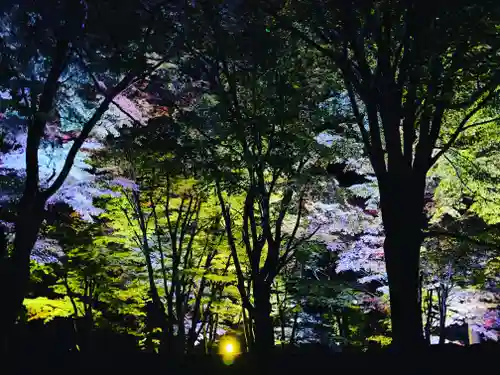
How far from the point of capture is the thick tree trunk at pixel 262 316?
5.50m

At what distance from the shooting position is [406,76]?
4.79 m

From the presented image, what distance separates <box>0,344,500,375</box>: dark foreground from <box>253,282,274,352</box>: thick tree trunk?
2.69ft

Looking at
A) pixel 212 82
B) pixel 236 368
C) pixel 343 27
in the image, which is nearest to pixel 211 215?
pixel 212 82

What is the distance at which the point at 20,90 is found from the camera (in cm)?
482

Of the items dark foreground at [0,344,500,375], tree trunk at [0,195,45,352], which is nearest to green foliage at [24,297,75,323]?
dark foreground at [0,344,500,375]

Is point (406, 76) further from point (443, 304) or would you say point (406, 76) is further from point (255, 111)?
point (443, 304)

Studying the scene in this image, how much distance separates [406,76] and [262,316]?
127 inches

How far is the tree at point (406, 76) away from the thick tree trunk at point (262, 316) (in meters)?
1.53

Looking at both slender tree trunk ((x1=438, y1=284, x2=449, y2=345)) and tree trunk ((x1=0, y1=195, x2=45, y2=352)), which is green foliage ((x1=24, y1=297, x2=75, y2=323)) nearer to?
tree trunk ((x1=0, y1=195, x2=45, y2=352))

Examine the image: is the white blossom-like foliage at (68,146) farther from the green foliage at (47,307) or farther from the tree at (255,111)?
the green foliage at (47,307)

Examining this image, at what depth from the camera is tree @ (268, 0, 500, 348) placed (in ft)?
14.0

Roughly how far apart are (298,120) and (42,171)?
3.65m

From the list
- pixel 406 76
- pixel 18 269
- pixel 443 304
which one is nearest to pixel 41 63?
pixel 18 269

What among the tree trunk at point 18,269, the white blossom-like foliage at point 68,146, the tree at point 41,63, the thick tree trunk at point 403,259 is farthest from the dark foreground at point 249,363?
the white blossom-like foliage at point 68,146
